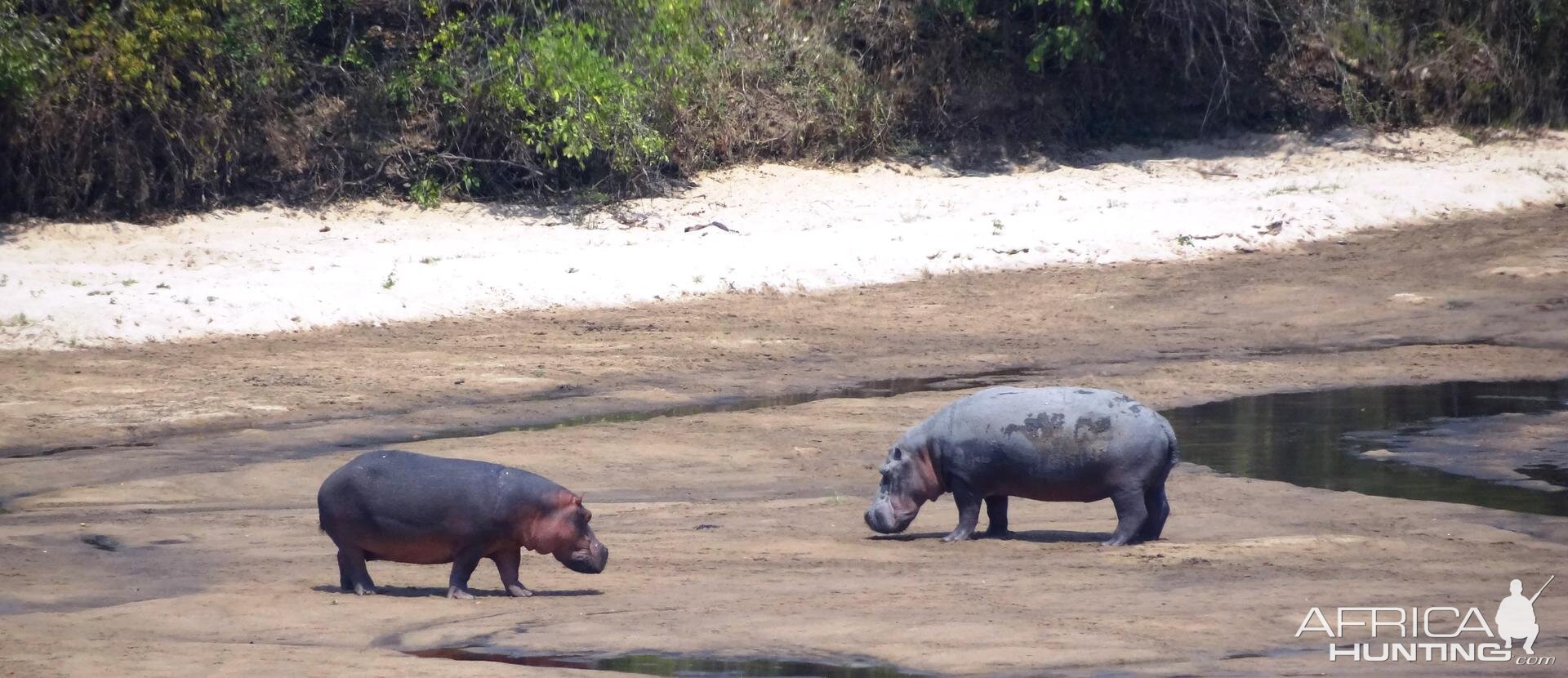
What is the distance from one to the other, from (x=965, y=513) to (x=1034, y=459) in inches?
20.7

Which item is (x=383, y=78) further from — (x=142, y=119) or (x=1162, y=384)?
(x=1162, y=384)

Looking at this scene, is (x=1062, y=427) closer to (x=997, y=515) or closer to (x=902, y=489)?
(x=997, y=515)

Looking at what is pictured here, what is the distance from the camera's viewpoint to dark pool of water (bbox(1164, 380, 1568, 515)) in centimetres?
1046

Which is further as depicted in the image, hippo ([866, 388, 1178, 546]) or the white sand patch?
the white sand patch

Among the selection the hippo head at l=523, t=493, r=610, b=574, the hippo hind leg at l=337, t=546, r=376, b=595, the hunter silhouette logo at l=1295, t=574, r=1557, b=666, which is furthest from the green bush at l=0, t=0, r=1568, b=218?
the hunter silhouette logo at l=1295, t=574, r=1557, b=666

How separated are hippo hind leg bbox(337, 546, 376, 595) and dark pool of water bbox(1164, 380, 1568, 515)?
5.88 metres

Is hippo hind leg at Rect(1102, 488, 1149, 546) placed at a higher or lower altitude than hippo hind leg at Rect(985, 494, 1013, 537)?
higher

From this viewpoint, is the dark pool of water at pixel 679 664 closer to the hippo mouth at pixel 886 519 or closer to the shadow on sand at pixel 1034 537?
the hippo mouth at pixel 886 519

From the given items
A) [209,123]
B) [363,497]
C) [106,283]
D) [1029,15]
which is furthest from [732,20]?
[363,497]

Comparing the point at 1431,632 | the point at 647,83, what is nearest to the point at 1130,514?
the point at 1431,632

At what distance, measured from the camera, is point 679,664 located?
6516mm

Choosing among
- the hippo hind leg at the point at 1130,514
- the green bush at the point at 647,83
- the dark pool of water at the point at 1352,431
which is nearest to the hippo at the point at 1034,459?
the hippo hind leg at the point at 1130,514

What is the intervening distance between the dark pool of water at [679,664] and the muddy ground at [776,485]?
120 millimetres

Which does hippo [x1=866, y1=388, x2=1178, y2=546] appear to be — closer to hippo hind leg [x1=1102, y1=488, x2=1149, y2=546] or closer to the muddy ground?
hippo hind leg [x1=1102, y1=488, x2=1149, y2=546]
